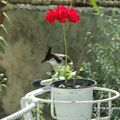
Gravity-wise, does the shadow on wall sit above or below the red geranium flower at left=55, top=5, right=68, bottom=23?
below

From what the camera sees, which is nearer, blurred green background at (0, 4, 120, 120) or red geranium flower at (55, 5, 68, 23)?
red geranium flower at (55, 5, 68, 23)

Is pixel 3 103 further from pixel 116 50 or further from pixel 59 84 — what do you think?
pixel 59 84

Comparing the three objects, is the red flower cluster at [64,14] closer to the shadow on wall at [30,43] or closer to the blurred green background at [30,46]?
the blurred green background at [30,46]

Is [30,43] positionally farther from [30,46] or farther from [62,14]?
[62,14]

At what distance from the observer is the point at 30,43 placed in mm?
4605

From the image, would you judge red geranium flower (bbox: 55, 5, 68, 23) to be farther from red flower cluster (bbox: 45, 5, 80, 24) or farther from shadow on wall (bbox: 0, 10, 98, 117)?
shadow on wall (bbox: 0, 10, 98, 117)

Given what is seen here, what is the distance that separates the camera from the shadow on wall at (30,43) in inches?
180

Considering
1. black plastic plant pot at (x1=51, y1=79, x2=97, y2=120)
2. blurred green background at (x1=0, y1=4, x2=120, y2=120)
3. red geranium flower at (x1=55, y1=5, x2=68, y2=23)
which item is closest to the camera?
black plastic plant pot at (x1=51, y1=79, x2=97, y2=120)

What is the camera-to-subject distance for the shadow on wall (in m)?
4.57

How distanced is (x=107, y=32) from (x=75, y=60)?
560 mm

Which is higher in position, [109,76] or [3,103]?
[109,76]

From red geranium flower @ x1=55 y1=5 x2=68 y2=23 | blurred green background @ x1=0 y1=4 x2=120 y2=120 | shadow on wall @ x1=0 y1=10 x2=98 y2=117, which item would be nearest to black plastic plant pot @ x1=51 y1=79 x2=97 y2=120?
red geranium flower @ x1=55 y1=5 x2=68 y2=23

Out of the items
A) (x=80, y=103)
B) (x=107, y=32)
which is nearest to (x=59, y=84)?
(x=80, y=103)

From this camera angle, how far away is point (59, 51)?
4578 millimetres
